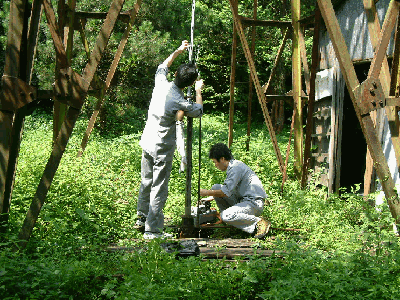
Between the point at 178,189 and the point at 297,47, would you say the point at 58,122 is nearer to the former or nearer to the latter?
the point at 178,189

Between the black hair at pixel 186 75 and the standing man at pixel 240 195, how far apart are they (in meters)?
1.02

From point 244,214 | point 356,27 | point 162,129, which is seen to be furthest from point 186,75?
point 356,27

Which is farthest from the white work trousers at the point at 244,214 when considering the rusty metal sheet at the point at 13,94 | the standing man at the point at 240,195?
the rusty metal sheet at the point at 13,94

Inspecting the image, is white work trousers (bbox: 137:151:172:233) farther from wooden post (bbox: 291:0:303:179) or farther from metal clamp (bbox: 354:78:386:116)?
wooden post (bbox: 291:0:303:179)

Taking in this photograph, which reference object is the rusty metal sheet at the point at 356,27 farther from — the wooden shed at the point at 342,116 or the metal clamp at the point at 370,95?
the metal clamp at the point at 370,95

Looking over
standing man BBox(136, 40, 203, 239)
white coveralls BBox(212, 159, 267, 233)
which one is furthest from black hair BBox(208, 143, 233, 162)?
standing man BBox(136, 40, 203, 239)

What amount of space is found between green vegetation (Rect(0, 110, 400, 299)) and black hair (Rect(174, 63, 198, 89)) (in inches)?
75.1

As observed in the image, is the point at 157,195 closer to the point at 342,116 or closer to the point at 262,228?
the point at 262,228

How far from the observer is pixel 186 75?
5629 millimetres

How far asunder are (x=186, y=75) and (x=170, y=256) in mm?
2424

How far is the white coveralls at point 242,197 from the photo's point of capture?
5.97 meters

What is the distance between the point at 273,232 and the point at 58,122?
16.8 feet

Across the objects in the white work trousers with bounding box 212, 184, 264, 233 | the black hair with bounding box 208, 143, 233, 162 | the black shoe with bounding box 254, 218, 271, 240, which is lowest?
the black shoe with bounding box 254, 218, 271, 240

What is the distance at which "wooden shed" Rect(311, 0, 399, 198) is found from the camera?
24.4 feet
